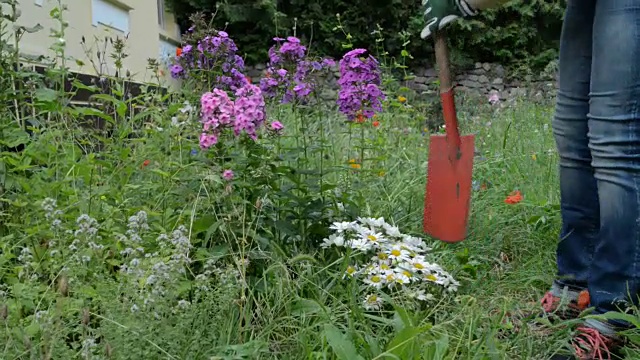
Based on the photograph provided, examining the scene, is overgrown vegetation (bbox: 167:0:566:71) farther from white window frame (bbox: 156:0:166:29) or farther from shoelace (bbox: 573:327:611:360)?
shoelace (bbox: 573:327:611:360)

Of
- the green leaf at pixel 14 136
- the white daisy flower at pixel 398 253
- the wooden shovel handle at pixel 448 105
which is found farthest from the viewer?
the green leaf at pixel 14 136

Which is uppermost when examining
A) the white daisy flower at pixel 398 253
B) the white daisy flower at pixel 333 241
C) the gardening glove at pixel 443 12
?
the gardening glove at pixel 443 12

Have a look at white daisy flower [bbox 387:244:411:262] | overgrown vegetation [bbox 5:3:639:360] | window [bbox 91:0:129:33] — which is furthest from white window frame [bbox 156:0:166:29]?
white daisy flower [bbox 387:244:411:262]

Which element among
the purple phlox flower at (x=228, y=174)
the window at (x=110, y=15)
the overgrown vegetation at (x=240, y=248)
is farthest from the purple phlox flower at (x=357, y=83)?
the window at (x=110, y=15)

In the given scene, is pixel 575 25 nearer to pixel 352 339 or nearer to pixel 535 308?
pixel 535 308

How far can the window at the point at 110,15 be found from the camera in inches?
213

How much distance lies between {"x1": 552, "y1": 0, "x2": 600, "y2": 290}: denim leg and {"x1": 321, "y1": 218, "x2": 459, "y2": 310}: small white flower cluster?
368 millimetres

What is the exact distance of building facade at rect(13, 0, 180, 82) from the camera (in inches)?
166

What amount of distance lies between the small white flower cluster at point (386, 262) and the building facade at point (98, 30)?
1.84 meters

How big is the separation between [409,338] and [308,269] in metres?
0.53

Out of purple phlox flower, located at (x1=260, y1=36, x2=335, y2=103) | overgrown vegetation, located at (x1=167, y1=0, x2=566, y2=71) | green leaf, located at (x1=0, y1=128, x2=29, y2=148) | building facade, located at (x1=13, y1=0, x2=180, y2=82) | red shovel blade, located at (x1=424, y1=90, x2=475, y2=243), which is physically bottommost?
red shovel blade, located at (x1=424, y1=90, x2=475, y2=243)

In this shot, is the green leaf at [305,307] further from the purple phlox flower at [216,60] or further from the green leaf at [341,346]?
the purple phlox flower at [216,60]

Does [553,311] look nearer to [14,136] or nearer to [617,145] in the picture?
[617,145]

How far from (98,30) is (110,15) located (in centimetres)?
41
